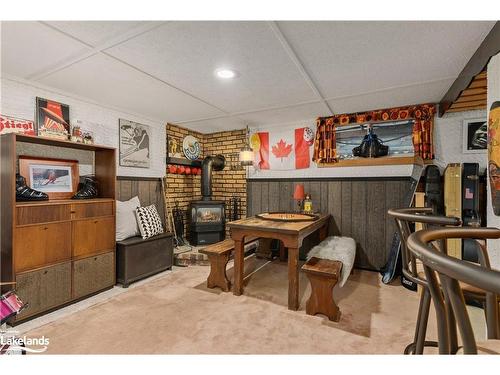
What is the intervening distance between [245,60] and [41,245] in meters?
2.63

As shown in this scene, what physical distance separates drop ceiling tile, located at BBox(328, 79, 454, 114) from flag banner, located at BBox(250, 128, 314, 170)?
2.57ft

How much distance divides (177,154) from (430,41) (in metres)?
3.95

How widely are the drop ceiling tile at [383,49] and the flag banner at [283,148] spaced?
164cm

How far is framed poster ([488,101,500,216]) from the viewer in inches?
69.0

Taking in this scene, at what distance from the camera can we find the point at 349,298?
9.36ft

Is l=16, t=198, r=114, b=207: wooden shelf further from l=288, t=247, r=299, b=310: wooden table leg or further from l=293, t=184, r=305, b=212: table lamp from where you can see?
l=293, t=184, r=305, b=212: table lamp

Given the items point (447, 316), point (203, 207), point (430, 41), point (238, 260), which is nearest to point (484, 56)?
Result: point (430, 41)

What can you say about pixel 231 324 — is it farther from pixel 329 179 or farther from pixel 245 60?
pixel 329 179

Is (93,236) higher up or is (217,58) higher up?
(217,58)

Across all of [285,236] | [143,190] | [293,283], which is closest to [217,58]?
[285,236]

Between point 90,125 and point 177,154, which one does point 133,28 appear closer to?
point 90,125

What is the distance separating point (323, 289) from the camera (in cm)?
244

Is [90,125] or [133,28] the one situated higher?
[133,28]
